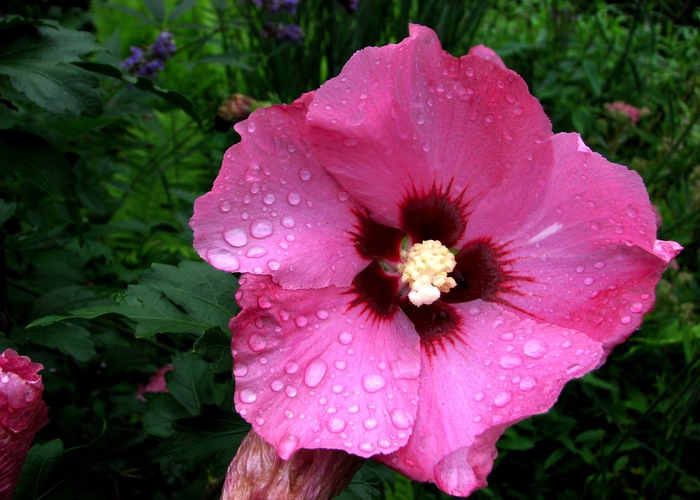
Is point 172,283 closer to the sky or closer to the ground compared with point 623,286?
closer to the ground

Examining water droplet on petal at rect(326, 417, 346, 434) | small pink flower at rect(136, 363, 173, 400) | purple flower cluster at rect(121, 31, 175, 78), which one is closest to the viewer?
water droplet on petal at rect(326, 417, 346, 434)

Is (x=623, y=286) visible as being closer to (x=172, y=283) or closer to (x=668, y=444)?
(x=172, y=283)

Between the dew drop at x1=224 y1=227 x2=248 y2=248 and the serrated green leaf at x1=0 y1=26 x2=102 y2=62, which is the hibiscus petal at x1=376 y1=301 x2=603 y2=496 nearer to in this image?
the dew drop at x1=224 y1=227 x2=248 y2=248

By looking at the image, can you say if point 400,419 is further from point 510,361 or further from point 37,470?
point 37,470

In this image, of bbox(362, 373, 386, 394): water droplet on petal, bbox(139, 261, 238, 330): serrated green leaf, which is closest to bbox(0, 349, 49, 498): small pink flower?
bbox(139, 261, 238, 330): serrated green leaf

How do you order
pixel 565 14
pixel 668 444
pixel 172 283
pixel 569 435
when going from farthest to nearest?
pixel 565 14 < pixel 569 435 < pixel 668 444 < pixel 172 283

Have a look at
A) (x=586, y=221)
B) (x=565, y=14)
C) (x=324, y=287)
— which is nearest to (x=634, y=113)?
(x=565, y=14)

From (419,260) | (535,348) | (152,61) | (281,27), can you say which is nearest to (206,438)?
(419,260)
